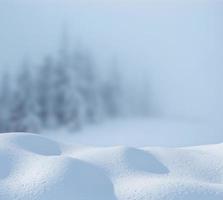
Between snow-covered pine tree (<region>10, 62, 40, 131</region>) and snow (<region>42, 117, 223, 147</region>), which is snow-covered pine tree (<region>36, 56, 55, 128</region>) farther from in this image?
snow (<region>42, 117, 223, 147</region>)

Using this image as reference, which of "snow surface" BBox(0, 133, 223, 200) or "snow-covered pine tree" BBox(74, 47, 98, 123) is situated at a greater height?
"snow surface" BBox(0, 133, 223, 200)

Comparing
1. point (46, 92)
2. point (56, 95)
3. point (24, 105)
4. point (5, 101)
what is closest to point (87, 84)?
point (56, 95)

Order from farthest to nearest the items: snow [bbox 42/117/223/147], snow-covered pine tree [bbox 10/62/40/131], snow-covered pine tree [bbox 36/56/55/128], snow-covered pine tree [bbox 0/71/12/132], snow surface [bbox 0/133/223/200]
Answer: snow-covered pine tree [bbox 36/56/55/128] < snow-covered pine tree [bbox 0/71/12/132] < snow [bbox 42/117/223/147] < snow-covered pine tree [bbox 10/62/40/131] < snow surface [bbox 0/133/223/200]

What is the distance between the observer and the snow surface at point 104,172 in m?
2.41

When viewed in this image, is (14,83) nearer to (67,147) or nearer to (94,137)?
(94,137)

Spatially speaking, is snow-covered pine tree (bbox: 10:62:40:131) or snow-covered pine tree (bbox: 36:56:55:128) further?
snow-covered pine tree (bbox: 36:56:55:128)

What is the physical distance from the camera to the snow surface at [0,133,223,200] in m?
2.41

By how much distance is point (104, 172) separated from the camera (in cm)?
275

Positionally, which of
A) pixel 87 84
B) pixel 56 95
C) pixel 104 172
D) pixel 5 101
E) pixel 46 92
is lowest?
pixel 5 101

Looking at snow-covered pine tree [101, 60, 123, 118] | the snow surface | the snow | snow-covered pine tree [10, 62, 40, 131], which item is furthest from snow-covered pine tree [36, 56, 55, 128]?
the snow surface

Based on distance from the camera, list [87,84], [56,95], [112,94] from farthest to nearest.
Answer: [112,94]
[87,84]
[56,95]

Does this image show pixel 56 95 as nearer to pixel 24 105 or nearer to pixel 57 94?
pixel 57 94

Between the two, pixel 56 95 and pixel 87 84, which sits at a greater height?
pixel 87 84

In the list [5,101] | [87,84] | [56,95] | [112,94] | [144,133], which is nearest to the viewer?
[5,101]
